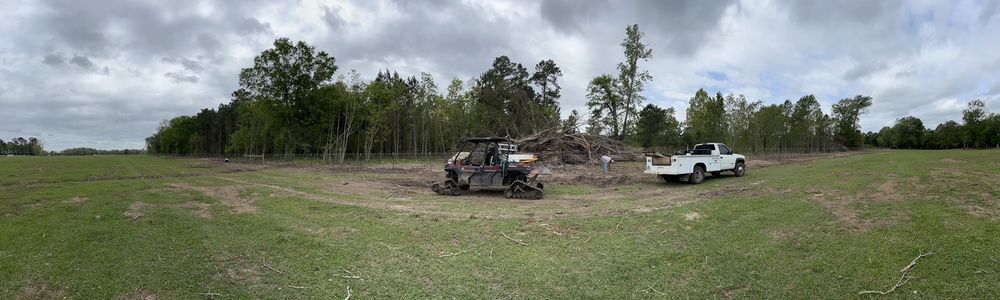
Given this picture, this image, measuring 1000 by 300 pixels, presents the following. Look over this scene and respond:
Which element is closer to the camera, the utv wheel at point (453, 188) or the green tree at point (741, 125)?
the utv wheel at point (453, 188)

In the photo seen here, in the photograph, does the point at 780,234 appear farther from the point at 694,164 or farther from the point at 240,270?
the point at 694,164

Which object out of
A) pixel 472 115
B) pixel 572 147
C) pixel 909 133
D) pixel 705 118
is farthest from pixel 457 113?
pixel 909 133

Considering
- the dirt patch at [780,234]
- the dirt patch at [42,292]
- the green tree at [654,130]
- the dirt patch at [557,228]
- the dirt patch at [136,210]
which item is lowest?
the dirt patch at [42,292]

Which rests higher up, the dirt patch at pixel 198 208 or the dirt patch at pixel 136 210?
the dirt patch at pixel 136 210

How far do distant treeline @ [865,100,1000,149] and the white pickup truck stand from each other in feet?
244

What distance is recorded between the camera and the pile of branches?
3428cm

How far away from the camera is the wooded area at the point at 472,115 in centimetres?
4266

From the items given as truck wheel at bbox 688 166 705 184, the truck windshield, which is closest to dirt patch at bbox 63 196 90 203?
truck wheel at bbox 688 166 705 184

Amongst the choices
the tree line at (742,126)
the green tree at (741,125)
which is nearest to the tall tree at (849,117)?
the tree line at (742,126)

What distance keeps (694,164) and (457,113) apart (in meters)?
32.3

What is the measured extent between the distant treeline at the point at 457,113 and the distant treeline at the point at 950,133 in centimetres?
2158

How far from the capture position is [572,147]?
36406 millimetres

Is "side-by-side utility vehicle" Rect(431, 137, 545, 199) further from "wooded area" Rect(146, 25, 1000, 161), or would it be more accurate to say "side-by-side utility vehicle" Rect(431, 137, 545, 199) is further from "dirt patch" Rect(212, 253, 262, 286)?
"wooded area" Rect(146, 25, 1000, 161)

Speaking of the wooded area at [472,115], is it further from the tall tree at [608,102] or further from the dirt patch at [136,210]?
the dirt patch at [136,210]
